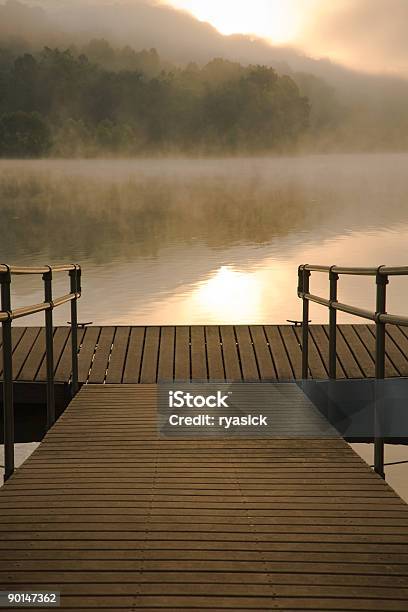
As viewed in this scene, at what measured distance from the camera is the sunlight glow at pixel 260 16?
6309 centimetres

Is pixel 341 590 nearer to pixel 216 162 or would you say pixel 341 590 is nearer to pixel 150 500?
pixel 150 500

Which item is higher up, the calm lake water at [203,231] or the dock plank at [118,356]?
the dock plank at [118,356]

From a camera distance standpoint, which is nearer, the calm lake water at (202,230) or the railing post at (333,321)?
the railing post at (333,321)

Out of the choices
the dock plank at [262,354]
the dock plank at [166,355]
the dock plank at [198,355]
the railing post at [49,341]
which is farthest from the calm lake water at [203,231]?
the railing post at [49,341]

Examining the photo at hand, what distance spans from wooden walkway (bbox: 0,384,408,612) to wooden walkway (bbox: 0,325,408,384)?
2215 mm

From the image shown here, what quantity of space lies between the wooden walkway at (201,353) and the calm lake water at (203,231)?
5.15m

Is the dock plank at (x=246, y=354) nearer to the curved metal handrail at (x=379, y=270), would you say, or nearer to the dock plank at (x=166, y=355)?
the dock plank at (x=166, y=355)

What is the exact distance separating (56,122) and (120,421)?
217 feet

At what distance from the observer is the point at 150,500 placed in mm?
3180

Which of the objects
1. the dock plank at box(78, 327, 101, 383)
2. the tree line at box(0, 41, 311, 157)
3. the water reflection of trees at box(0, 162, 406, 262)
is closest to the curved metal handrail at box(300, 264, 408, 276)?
the dock plank at box(78, 327, 101, 383)

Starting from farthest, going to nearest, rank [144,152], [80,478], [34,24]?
[34,24] < [144,152] < [80,478]

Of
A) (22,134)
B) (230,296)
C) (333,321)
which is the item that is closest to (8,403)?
(333,321)

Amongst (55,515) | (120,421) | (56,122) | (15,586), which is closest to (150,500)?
(55,515)

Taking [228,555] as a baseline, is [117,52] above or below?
above
